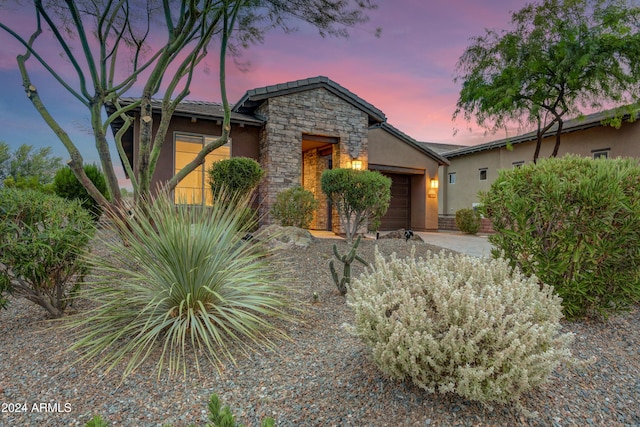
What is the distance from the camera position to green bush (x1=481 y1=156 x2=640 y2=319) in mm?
2512

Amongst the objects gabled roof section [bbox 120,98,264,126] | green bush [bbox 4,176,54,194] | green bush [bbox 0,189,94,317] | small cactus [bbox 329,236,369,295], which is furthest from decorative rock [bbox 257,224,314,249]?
green bush [bbox 4,176,54,194]

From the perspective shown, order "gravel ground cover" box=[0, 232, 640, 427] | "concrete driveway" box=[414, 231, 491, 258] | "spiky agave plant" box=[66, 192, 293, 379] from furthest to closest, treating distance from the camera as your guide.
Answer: "concrete driveway" box=[414, 231, 491, 258] < "spiky agave plant" box=[66, 192, 293, 379] < "gravel ground cover" box=[0, 232, 640, 427]

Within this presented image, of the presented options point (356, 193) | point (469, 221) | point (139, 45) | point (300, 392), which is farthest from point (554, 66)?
point (300, 392)

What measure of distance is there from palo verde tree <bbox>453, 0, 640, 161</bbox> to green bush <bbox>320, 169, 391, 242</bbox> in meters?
6.95

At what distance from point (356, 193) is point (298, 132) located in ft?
10.9

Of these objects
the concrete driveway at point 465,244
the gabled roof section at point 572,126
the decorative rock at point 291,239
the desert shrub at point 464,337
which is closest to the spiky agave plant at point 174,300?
the desert shrub at point 464,337

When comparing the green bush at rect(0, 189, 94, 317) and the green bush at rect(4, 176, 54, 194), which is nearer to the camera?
the green bush at rect(0, 189, 94, 317)

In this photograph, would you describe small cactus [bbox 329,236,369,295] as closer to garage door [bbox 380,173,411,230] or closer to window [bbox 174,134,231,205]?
window [bbox 174,134,231,205]

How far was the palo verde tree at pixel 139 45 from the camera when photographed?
5.03 meters

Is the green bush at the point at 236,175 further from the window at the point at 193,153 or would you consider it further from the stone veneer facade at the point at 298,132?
the stone veneer facade at the point at 298,132

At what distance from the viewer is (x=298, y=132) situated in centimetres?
915

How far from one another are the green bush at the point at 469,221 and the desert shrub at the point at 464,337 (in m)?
11.7

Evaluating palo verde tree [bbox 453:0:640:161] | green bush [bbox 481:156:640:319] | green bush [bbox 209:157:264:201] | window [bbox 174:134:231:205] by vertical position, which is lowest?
green bush [bbox 481:156:640:319]

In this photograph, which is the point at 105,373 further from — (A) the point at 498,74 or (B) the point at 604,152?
(B) the point at 604,152
